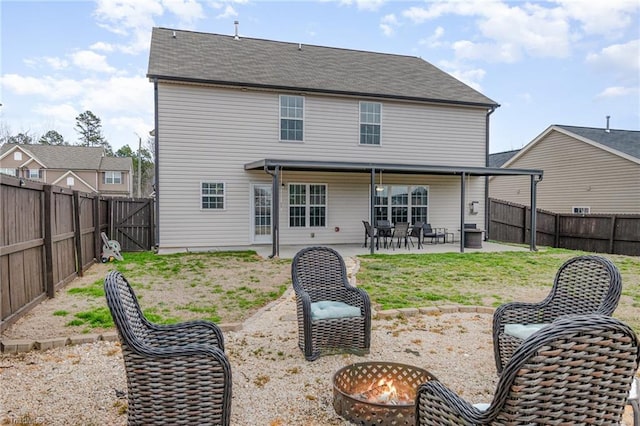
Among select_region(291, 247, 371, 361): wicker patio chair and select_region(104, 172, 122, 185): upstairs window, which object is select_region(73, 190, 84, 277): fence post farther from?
select_region(104, 172, 122, 185): upstairs window

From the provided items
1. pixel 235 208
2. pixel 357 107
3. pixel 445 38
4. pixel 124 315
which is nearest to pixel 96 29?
pixel 235 208

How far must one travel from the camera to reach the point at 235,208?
12.2 metres

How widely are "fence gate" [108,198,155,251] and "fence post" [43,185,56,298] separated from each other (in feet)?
21.2

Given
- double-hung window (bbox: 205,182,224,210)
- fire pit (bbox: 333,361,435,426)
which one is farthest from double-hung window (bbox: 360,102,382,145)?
fire pit (bbox: 333,361,435,426)

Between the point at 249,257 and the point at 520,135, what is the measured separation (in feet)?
129

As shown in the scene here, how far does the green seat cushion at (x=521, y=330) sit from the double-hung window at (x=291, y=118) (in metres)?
10.3

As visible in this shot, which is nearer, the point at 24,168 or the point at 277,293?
the point at 277,293

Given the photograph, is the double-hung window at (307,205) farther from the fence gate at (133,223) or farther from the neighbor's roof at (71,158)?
the neighbor's roof at (71,158)

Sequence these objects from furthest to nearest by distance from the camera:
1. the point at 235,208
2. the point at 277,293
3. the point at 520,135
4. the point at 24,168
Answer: the point at 520,135 → the point at 24,168 → the point at 235,208 → the point at 277,293

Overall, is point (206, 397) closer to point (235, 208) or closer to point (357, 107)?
point (235, 208)

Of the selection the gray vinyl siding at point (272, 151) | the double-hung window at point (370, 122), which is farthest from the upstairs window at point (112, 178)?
the double-hung window at point (370, 122)

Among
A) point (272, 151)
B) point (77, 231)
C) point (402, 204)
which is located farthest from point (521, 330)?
point (402, 204)

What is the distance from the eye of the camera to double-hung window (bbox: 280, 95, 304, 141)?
499 inches

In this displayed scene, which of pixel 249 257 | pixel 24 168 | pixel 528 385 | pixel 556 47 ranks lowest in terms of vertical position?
pixel 249 257
